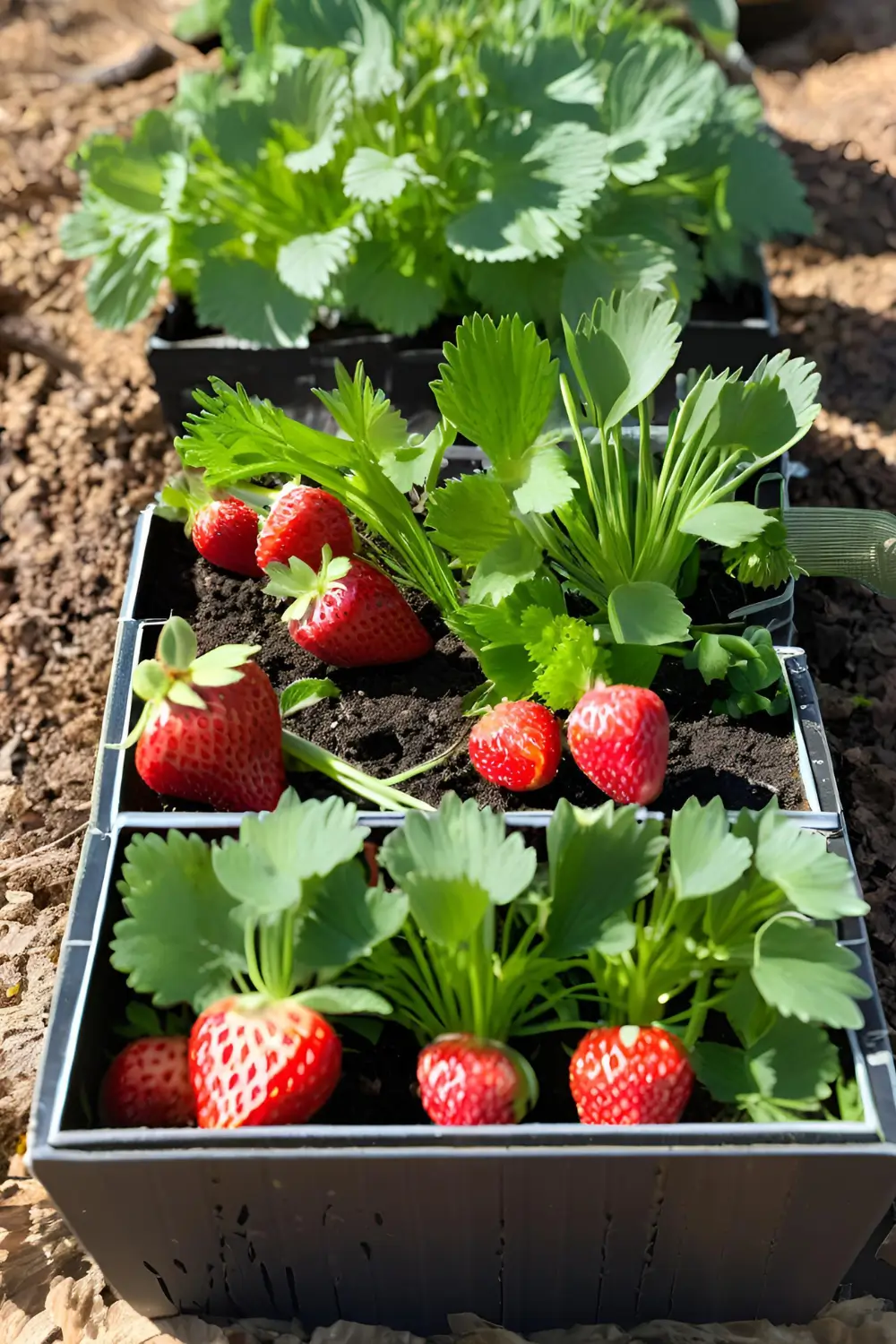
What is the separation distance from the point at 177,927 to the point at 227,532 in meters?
0.61

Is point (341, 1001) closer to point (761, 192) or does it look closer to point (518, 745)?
point (518, 745)

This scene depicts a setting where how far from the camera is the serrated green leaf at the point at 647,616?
1.28 meters

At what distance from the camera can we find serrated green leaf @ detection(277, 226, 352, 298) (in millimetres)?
2059

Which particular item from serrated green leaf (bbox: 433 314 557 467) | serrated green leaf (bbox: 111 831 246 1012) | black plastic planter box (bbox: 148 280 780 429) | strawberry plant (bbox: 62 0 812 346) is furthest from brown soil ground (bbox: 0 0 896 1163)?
serrated green leaf (bbox: 433 314 557 467)

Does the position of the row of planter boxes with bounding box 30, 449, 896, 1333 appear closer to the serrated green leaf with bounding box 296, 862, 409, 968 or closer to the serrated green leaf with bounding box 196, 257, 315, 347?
the serrated green leaf with bounding box 296, 862, 409, 968

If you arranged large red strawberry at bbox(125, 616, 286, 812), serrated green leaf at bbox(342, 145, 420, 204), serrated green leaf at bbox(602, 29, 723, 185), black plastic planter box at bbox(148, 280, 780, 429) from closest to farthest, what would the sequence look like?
large red strawberry at bbox(125, 616, 286, 812), serrated green leaf at bbox(342, 145, 420, 204), serrated green leaf at bbox(602, 29, 723, 185), black plastic planter box at bbox(148, 280, 780, 429)

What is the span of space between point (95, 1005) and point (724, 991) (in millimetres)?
599

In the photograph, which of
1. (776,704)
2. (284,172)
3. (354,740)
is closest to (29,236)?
(284,172)

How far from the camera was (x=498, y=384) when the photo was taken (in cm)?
127

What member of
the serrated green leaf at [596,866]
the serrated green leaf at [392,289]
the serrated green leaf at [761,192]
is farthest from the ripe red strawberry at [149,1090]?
the serrated green leaf at [761,192]

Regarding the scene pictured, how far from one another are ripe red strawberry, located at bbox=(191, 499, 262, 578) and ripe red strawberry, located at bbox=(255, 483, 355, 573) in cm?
8

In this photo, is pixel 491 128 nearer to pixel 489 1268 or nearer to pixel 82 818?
pixel 82 818

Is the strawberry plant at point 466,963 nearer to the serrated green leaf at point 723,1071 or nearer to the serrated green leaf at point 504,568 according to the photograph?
the serrated green leaf at point 723,1071

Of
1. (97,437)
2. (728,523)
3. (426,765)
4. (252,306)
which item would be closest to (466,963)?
(426,765)
